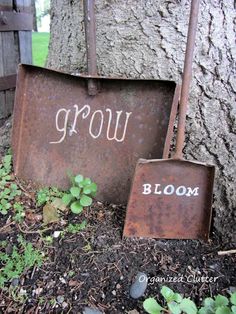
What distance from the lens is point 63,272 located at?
1406 mm

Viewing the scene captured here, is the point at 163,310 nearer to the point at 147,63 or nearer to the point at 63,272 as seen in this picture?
the point at 63,272

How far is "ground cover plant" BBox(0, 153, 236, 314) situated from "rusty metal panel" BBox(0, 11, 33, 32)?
1.43 m

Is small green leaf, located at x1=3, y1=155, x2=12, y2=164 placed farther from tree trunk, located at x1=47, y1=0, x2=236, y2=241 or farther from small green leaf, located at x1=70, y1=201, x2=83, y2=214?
tree trunk, located at x1=47, y1=0, x2=236, y2=241

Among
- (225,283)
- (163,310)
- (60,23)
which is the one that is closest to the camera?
(163,310)

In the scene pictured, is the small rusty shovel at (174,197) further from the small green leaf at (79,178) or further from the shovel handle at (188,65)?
the small green leaf at (79,178)

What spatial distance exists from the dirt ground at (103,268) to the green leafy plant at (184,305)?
0.10 m

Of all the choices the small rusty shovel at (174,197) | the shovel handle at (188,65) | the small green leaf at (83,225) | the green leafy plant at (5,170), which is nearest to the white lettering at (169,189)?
the small rusty shovel at (174,197)

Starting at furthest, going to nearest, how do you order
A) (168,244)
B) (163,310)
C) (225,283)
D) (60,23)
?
1. (60,23)
2. (168,244)
3. (225,283)
4. (163,310)

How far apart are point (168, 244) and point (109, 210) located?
315mm

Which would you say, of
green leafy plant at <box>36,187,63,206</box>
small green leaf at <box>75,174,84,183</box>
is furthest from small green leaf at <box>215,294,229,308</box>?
green leafy plant at <box>36,187,63,206</box>

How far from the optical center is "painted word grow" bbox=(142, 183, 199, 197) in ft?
4.86

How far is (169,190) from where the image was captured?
149 centimetres

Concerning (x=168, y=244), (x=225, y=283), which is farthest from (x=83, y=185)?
(x=225, y=283)

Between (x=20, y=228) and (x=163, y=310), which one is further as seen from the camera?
(x=20, y=228)
